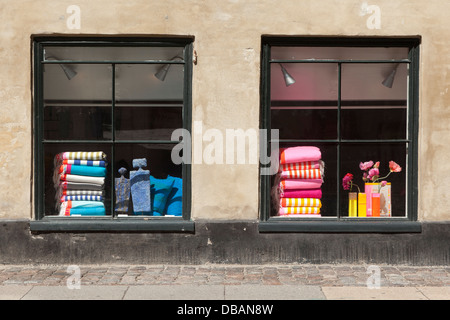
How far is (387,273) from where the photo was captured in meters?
7.95

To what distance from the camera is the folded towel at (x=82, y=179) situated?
8.65 meters

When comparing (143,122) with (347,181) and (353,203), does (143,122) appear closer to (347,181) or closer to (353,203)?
(347,181)

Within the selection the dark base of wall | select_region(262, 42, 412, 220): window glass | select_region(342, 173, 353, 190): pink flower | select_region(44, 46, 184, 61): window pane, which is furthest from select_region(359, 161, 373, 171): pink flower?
select_region(44, 46, 184, 61): window pane

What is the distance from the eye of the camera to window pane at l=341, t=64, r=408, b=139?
857cm

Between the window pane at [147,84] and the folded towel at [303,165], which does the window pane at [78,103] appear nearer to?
the window pane at [147,84]

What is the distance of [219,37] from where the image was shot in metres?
8.29

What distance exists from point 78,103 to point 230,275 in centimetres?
299

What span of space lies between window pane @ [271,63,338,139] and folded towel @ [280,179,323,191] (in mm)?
585

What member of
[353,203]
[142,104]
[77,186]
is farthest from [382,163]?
[77,186]

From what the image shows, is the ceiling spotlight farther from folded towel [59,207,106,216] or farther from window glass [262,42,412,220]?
window glass [262,42,412,220]
